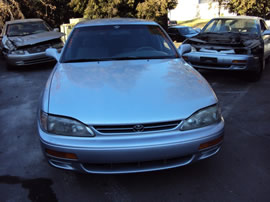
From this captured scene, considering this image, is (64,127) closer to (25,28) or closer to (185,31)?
(25,28)

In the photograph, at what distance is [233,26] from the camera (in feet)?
24.7

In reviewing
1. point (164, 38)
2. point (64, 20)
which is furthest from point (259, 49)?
point (64, 20)

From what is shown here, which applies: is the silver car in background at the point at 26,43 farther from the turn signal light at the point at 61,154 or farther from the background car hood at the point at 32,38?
the turn signal light at the point at 61,154

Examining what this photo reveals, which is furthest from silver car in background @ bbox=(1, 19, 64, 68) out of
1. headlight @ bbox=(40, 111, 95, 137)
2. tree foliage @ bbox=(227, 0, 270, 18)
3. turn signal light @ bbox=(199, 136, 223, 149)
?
tree foliage @ bbox=(227, 0, 270, 18)

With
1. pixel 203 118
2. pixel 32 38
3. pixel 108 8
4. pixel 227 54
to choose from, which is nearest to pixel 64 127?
pixel 203 118

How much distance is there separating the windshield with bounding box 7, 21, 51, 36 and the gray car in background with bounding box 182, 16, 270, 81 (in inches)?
204

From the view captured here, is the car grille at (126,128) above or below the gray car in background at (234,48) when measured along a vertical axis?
above

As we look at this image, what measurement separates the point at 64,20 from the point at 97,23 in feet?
47.8

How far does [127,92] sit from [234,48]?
14.1ft

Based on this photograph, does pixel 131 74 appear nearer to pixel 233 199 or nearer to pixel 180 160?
pixel 180 160

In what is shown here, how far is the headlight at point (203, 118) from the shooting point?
2.37 metres

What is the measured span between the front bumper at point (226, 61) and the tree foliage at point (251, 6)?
297 inches

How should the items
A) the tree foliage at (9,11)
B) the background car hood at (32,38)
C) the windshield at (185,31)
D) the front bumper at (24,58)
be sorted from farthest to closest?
the windshield at (185,31)
the tree foliage at (9,11)
the background car hood at (32,38)
the front bumper at (24,58)

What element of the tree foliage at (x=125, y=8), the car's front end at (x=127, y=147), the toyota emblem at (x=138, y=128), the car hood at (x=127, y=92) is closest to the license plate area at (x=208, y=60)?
the car hood at (x=127, y=92)
